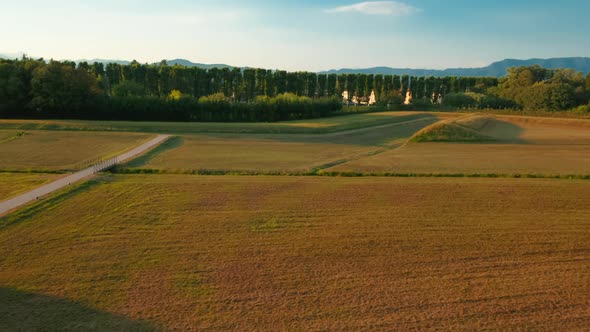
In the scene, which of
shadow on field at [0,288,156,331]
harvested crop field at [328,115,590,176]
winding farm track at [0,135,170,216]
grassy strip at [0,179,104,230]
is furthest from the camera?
harvested crop field at [328,115,590,176]

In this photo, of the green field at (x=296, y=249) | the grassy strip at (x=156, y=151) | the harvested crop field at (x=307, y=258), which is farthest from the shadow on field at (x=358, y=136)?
the harvested crop field at (x=307, y=258)

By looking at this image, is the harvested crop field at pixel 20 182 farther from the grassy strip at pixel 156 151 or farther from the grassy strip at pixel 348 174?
the grassy strip at pixel 156 151

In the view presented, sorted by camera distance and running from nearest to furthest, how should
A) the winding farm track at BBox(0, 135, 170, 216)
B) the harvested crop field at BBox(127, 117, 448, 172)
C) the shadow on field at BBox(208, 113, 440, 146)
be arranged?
the winding farm track at BBox(0, 135, 170, 216) → the harvested crop field at BBox(127, 117, 448, 172) → the shadow on field at BBox(208, 113, 440, 146)

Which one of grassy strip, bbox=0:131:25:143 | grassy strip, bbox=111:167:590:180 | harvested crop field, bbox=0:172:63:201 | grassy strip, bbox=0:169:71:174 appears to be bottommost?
harvested crop field, bbox=0:172:63:201

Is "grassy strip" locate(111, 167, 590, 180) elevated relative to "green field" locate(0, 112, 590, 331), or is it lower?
elevated

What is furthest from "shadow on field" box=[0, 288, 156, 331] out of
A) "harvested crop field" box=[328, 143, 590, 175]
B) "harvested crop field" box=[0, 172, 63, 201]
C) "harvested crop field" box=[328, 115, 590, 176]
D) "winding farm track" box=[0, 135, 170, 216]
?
"harvested crop field" box=[328, 143, 590, 175]

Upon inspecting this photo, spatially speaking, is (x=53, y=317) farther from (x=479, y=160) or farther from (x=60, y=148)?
(x=479, y=160)

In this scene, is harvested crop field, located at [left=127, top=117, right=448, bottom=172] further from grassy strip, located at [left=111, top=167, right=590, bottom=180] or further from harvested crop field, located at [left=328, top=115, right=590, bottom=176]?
harvested crop field, located at [left=328, top=115, right=590, bottom=176]
